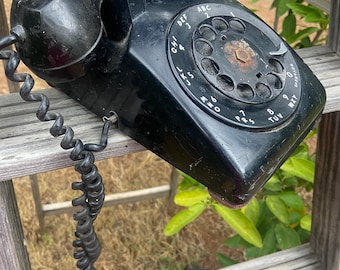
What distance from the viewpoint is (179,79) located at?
0.57 meters

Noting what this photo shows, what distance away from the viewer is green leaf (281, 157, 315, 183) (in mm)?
1035

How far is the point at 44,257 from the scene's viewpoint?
1674 mm

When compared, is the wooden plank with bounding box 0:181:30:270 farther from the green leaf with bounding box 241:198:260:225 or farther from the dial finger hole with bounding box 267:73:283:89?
the green leaf with bounding box 241:198:260:225

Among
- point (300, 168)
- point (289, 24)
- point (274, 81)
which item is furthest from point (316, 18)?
point (274, 81)

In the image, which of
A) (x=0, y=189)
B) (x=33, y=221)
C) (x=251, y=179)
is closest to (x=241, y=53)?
(x=251, y=179)

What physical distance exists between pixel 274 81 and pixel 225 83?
A: 0.06m

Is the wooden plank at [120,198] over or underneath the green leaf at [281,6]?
underneath

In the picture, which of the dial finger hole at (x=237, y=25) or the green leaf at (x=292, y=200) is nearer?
the dial finger hole at (x=237, y=25)

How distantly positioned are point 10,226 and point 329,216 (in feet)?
1.60

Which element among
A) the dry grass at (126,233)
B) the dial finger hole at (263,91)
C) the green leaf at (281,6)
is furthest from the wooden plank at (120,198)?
the dial finger hole at (263,91)

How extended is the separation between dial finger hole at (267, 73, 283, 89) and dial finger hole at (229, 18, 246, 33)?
61mm

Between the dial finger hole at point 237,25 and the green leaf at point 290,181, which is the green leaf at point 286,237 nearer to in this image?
the green leaf at point 290,181

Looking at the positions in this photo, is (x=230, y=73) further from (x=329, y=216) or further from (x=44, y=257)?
(x=44, y=257)

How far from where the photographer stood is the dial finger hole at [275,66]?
64cm
